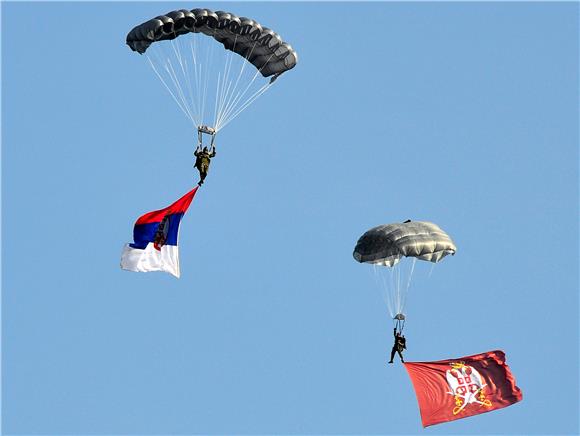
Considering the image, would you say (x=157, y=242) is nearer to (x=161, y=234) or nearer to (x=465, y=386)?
(x=161, y=234)

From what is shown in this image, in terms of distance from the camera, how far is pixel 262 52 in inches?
1246

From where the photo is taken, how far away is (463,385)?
3359 centimetres

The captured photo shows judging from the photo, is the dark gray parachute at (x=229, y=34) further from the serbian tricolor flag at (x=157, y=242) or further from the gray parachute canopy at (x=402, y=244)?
the gray parachute canopy at (x=402, y=244)

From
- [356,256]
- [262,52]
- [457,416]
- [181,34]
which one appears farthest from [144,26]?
[457,416]

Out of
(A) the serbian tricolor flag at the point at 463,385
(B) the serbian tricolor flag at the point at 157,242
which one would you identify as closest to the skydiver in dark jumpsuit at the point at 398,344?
(A) the serbian tricolor flag at the point at 463,385

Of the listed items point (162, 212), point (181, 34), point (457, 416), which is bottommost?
point (457, 416)

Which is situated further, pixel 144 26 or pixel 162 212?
pixel 162 212

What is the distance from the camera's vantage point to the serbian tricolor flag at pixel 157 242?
31.6m

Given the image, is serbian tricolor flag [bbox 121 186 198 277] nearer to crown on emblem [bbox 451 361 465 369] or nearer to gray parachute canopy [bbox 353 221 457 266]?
gray parachute canopy [bbox 353 221 457 266]

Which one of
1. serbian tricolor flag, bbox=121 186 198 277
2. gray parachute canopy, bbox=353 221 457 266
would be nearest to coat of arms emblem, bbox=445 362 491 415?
gray parachute canopy, bbox=353 221 457 266

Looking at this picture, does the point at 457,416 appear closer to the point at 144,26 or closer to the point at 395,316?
the point at 395,316

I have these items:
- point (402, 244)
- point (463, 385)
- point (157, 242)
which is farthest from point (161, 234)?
point (463, 385)

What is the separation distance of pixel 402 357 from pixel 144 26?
10.1 metres

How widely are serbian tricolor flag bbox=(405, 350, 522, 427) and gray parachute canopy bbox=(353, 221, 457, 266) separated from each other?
2833mm
